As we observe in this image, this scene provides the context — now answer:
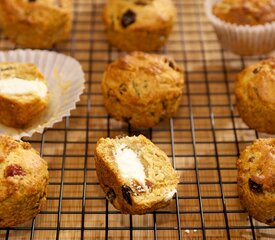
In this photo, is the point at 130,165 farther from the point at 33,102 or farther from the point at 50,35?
the point at 50,35

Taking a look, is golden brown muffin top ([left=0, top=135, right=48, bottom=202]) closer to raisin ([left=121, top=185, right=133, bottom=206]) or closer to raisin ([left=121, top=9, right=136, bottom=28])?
raisin ([left=121, top=185, right=133, bottom=206])

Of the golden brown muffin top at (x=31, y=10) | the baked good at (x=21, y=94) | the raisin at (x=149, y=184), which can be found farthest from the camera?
the golden brown muffin top at (x=31, y=10)

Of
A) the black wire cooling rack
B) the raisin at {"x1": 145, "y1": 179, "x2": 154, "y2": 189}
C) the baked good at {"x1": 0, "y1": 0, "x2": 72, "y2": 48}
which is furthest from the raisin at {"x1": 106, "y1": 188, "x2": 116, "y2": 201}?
the baked good at {"x1": 0, "y1": 0, "x2": 72, "y2": 48}

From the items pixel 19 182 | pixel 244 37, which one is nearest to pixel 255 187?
pixel 19 182

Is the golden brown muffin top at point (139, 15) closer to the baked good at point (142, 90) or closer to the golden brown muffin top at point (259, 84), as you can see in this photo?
the baked good at point (142, 90)

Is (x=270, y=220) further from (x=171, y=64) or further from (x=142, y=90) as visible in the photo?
(x=171, y=64)

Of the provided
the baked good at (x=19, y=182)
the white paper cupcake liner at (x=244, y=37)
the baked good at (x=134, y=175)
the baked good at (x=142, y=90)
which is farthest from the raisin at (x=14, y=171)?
the white paper cupcake liner at (x=244, y=37)
